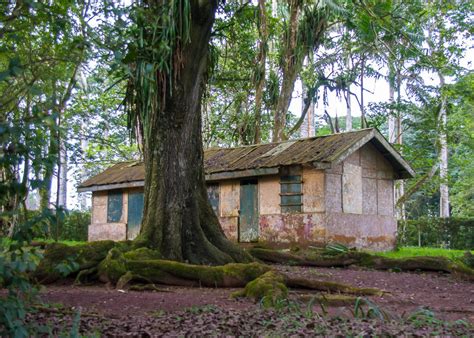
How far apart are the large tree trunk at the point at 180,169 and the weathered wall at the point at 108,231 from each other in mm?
11225

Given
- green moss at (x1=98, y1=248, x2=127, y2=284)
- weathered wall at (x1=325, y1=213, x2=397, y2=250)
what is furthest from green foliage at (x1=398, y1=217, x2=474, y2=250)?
green moss at (x1=98, y1=248, x2=127, y2=284)

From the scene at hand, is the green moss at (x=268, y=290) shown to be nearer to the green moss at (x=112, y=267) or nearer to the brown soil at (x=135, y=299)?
the brown soil at (x=135, y=299)

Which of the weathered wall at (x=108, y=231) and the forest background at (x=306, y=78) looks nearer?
the forest background at (x=306, y=78)

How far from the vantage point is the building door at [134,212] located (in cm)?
2102

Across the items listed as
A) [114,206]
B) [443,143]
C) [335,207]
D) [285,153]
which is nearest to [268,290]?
[335,207]

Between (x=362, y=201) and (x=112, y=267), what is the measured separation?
34.9ft

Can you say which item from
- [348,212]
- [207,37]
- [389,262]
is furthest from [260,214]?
[207,37]

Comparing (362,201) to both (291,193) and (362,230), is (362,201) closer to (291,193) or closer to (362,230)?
(362,230)

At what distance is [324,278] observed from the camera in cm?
1048

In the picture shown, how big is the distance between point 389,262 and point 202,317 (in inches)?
303

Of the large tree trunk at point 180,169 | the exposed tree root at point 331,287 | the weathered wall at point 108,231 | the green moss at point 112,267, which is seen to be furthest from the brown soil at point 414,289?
the weathered wall at point 108,231

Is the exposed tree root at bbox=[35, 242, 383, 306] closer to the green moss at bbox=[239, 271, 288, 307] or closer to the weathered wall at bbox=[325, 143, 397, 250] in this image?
the green moss at bbox=[239, 271, 288, 307]

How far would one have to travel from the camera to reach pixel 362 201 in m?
17.9

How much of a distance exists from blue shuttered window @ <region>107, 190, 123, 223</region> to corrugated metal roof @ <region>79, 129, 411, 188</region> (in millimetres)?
641
